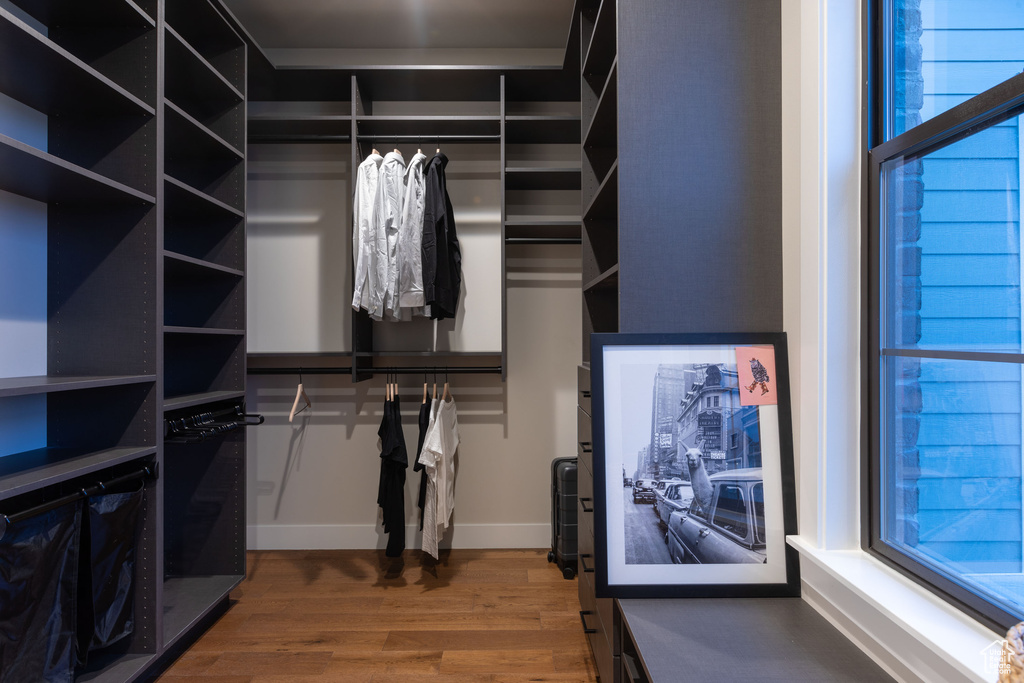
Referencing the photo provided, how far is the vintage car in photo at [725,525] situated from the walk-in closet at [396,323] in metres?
0.03

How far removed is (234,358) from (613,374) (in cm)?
183

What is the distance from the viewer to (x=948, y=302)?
1.02 meters

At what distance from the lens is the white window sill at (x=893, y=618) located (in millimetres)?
844

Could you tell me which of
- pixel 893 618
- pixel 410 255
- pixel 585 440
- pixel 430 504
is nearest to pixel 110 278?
pixel 410 255

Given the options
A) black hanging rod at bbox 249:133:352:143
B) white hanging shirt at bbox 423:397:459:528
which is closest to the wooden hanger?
white hanging shirt at bbox 423:397:459:528

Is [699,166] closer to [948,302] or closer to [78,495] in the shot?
[948,302]

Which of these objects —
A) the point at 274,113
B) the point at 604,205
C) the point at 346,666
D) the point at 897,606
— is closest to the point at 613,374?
the point at 897,606

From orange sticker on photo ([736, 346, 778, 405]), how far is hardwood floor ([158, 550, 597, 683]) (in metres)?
1.20

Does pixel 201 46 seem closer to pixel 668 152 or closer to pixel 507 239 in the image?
pixel 507 239

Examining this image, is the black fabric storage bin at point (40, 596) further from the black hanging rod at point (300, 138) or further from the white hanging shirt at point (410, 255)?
the black hanging rod at point (300, 138)

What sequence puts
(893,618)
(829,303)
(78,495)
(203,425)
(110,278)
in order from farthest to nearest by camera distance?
(203,425) < (110,278) < (78,495) < (829,303) < (893,618)

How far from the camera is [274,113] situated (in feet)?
9.96

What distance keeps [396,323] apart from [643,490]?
1.98 m

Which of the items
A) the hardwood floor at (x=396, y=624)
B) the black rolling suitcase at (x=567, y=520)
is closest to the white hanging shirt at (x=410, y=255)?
Answer: the black rolling suitcase at (x=567, y=520)
